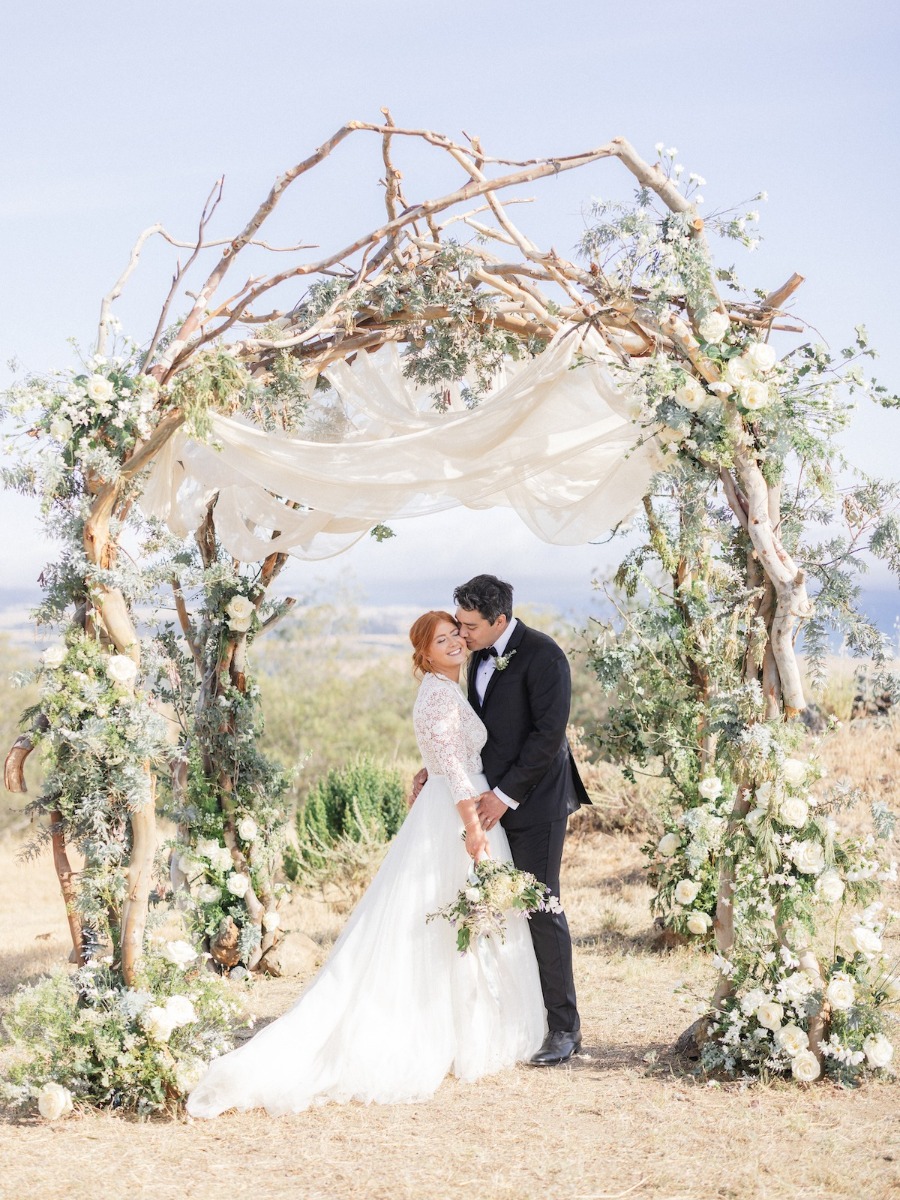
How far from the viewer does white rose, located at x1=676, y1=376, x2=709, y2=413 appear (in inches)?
160

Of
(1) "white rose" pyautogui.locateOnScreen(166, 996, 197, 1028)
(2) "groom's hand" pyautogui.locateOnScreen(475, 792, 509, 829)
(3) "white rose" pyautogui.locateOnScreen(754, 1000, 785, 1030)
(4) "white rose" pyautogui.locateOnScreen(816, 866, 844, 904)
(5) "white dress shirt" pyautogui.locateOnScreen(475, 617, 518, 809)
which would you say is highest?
(5) "white dress shirt" pyautogui.locateOnScreen(475, 617, 518, 809)

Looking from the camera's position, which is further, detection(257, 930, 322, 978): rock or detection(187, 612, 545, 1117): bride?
detection(257, 930, 322, 978): rock

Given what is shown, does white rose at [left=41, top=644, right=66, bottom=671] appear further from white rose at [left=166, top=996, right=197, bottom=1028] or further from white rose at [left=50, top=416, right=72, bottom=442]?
white rose at [left=166, top=996, right=197, bottom=1028]

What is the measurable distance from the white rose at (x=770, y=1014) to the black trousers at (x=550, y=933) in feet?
2.68

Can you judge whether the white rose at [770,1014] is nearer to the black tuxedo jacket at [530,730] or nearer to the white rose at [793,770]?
the white rose at [793,770]

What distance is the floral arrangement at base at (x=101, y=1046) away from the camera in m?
4.12

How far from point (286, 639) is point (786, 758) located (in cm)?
1549

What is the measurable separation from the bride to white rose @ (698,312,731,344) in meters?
1.53

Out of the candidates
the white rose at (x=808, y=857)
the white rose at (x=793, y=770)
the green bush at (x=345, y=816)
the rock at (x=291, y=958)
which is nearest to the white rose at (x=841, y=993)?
the white rose at (x=808, y=857)

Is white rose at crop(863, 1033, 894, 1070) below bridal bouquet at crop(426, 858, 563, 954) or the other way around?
below

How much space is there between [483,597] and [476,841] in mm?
994

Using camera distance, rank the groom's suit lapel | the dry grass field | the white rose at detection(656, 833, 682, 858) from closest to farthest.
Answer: the dry grass field
the groom's suit lapel
the white rose at detection(656, 833, 682, 858)

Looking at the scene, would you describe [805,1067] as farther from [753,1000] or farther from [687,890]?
[687,890]

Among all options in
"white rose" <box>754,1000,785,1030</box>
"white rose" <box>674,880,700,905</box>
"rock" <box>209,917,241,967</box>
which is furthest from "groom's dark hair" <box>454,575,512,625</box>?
"rock" <box>209,917,241,967</box>
